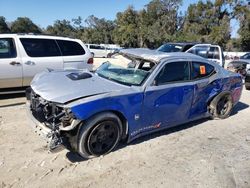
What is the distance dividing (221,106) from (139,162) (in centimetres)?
308

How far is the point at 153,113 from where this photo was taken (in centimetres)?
462

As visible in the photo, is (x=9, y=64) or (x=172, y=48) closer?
(x=9, y=64)

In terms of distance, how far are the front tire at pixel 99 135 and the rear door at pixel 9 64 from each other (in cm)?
378

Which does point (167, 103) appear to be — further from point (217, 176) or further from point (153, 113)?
point (217, 176)

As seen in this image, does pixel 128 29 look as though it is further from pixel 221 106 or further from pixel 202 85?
pixel 202 85

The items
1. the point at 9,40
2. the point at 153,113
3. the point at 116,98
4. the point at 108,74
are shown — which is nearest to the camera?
the point at 116,98

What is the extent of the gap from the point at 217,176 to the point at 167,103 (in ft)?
4.71

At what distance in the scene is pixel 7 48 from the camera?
6.87 metres

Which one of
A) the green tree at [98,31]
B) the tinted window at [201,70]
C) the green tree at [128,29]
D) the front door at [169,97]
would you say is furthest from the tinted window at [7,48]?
the green tree at [98,31]

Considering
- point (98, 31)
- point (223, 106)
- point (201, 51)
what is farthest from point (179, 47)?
point (98, 31)

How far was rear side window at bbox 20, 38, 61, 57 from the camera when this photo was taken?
23.1 feet

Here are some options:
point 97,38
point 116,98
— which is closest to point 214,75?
Result: point 116,98

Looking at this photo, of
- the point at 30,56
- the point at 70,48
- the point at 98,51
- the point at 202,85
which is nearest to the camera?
the point at 202,85

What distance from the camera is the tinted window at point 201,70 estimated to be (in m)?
5.38
